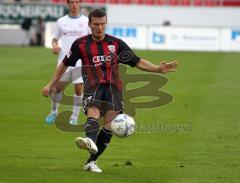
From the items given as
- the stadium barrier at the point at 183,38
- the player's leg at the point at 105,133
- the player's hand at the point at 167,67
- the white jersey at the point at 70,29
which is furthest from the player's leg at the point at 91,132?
the stadium barrier at the point at 183,38

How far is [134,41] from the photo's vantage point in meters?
44.8

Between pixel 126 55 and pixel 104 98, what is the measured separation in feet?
2.14

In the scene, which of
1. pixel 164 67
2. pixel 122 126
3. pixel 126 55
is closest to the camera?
pixel 122 126

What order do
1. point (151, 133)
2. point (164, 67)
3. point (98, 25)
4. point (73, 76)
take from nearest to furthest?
1. point (98, 25)
2. point (164, 67)
3. point (151, 133)
4. point (73, 76)

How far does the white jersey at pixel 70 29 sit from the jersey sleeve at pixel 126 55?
483 cm

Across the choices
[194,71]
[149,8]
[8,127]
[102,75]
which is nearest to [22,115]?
[8,127]

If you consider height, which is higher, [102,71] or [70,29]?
[102,71]

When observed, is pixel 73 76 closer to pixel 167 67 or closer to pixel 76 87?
pixel 76 87

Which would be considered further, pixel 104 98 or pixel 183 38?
pixel 183 38

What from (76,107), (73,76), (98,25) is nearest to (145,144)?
(76,107)

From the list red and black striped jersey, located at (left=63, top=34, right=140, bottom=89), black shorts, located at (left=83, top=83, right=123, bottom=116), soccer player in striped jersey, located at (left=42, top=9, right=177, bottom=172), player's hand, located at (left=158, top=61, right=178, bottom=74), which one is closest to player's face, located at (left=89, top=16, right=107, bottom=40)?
soccer player in striped jersey, located at (left=42, top=9, right=177, bottom=172)

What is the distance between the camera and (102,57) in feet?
33.7

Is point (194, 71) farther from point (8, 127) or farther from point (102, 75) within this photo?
point (102, 75)

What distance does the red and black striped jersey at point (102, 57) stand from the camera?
404 inches
